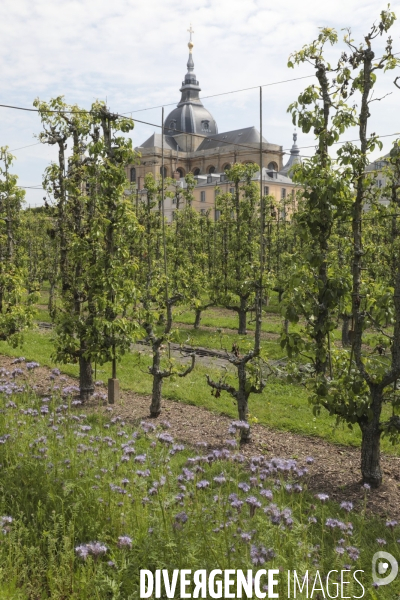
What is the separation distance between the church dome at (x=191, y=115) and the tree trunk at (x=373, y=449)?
88846 mm

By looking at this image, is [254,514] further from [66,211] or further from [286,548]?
[66,211]

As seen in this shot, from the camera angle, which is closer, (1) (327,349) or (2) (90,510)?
(2) (90,510)

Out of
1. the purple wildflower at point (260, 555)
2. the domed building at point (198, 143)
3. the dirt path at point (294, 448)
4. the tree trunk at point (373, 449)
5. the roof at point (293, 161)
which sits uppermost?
the domed building at point (198, 143)

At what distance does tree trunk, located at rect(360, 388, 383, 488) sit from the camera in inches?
275

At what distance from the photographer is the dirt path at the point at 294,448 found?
6.84 m

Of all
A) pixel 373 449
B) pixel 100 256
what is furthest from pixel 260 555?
pixel 100 256

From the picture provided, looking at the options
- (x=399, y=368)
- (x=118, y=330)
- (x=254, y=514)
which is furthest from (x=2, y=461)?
(x=399, y=368)

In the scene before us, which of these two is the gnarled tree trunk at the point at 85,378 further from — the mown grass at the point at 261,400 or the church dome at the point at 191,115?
the church dome at the point at 191,115

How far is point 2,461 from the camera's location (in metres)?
6.46

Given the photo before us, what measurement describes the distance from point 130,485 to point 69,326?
18.9ft

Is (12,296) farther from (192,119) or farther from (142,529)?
(192,119)

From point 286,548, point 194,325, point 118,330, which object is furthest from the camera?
point 194,325

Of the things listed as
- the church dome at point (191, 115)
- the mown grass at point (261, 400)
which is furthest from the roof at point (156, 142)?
the mown grass at point (261, 400)

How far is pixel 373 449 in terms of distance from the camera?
7.00m
